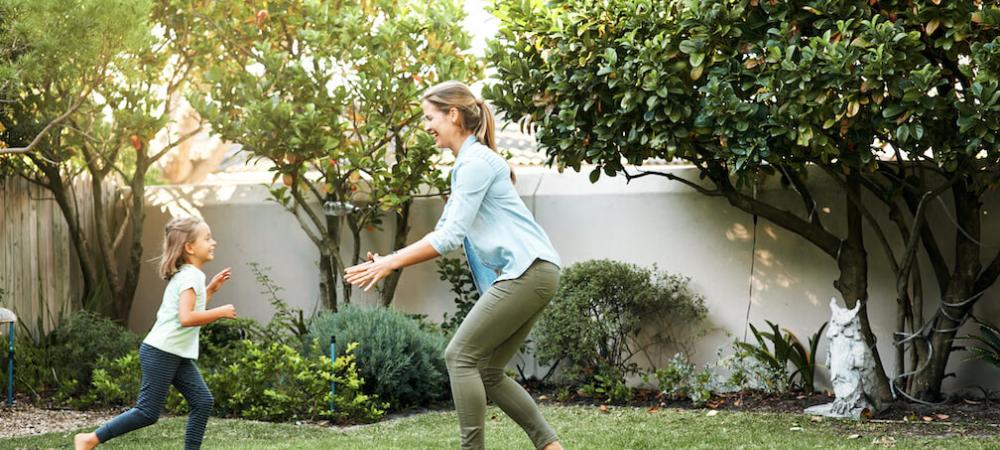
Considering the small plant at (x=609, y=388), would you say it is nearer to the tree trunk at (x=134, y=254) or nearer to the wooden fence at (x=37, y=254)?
the tree trunk at (x=134, y=254)

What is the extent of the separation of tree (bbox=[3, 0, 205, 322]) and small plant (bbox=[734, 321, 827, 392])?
4.84 meters

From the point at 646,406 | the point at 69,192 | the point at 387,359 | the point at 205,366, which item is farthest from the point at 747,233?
the point at 69,192

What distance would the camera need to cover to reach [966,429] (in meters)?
6.58

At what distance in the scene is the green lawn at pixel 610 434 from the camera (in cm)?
611

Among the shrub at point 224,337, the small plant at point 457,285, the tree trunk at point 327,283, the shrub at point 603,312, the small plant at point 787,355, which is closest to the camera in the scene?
the small plant at point 787,355

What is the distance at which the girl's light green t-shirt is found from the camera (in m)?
5.09

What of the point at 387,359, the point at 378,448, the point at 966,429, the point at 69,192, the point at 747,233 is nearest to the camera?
the point at 378,448

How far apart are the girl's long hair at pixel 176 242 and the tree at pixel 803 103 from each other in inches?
112

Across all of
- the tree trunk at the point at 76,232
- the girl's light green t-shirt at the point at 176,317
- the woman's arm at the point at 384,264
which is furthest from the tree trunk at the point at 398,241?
the woman's arm at the point at 384,264

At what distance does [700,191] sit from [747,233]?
79 cm

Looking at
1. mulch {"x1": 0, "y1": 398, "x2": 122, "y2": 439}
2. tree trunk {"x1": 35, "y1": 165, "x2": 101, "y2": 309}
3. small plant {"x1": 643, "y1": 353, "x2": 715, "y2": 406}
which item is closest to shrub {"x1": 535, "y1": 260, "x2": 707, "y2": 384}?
small plant {"x1": 643, "y1": 353, "x2": 715, "y2": 406}

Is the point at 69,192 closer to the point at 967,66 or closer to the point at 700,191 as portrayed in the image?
the point at 700,191

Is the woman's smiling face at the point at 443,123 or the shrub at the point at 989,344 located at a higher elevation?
the woman's smiling face at the point at 443,123

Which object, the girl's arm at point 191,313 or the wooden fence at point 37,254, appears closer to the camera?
the girl's arm at point 191,313
